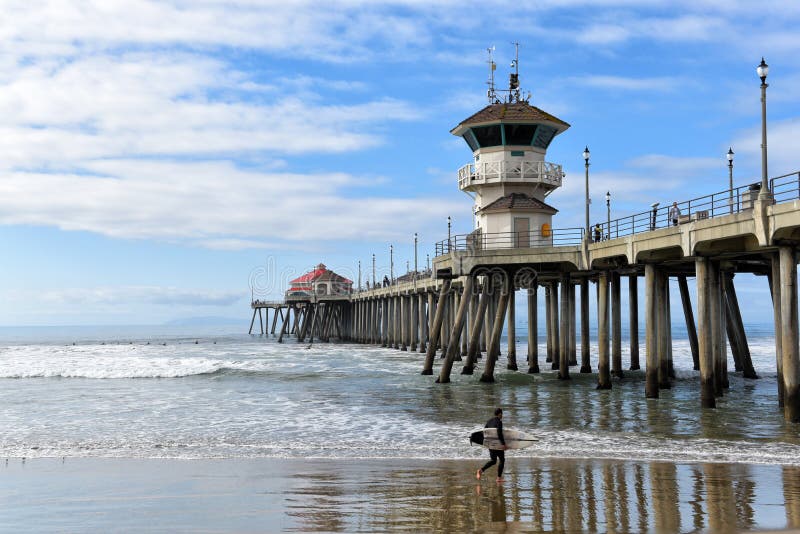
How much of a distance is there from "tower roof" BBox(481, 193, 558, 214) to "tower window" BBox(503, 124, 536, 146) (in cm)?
237

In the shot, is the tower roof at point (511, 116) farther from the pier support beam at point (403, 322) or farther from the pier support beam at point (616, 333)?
the pier support beam at point (403, 322)

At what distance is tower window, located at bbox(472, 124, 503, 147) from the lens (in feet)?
109

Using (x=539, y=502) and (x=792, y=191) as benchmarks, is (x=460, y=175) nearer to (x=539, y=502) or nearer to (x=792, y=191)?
(x=792, y=191)

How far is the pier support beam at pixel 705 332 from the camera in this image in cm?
1986

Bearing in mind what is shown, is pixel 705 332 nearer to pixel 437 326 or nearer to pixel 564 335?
pixel 564 335

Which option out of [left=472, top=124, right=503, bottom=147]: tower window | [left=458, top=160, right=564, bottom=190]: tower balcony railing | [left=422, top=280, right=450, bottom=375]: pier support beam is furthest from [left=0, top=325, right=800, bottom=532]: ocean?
[left=472, top=124, right=503, bottom=147]: tower window

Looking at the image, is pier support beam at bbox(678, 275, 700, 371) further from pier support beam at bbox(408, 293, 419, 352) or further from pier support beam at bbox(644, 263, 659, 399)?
pier support beam at bbox(408, 293, 419, 352)

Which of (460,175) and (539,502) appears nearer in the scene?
(539,502)

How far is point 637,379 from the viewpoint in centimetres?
3123

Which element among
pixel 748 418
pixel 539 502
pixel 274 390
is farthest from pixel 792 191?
pixel 274 390

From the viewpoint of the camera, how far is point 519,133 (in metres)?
33.2

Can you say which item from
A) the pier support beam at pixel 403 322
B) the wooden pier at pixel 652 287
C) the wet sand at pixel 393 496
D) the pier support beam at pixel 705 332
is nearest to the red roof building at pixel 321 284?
the pier support beam at pixel 403 322

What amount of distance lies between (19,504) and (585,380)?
24.0 metres

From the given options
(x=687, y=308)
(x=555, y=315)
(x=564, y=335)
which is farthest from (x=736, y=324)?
(x=555, y=315)
